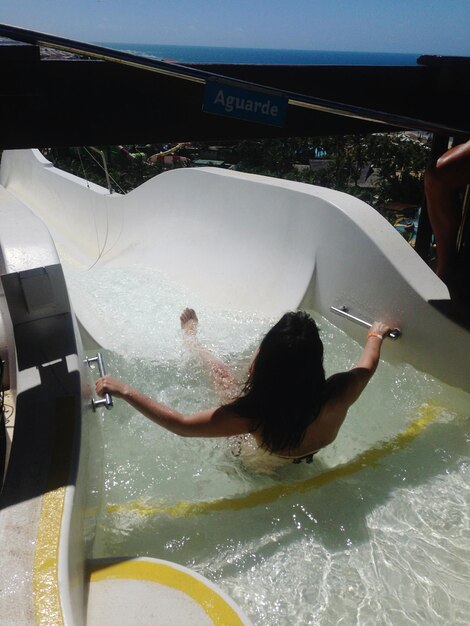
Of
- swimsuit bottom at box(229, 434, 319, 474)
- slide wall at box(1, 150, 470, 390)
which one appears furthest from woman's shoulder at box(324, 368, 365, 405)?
slide wall at box(1, 150, 470, 390)

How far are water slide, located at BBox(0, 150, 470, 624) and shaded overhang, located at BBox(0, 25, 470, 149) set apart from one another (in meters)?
0.54

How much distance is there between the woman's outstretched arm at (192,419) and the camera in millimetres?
1739

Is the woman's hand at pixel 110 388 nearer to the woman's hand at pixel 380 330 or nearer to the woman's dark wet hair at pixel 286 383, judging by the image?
the woman's dark wet hair at pixel 286 383

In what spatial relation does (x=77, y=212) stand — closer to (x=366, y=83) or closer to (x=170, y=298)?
(x=170, y=298)

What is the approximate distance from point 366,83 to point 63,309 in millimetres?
1657

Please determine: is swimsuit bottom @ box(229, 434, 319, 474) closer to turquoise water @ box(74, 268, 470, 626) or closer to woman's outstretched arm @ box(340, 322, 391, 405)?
turquoise water @ box(74, 268, 470, 626)

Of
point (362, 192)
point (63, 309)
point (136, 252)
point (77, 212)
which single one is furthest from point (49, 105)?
point (362, 192)

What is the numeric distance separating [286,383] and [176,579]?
24.8 inches

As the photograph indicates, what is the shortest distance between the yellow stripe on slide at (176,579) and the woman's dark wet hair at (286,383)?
515mm

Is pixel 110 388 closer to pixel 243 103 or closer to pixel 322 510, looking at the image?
pixel 322 510

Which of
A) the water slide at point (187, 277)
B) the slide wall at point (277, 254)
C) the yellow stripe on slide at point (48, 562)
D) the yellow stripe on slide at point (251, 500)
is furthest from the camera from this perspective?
the slide wall at point (277, 254)

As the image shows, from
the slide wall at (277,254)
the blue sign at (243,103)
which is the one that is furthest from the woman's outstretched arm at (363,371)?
the blue sign at (243,103)

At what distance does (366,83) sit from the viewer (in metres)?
2.44

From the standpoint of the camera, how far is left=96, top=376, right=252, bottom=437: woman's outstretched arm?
1.74 m
